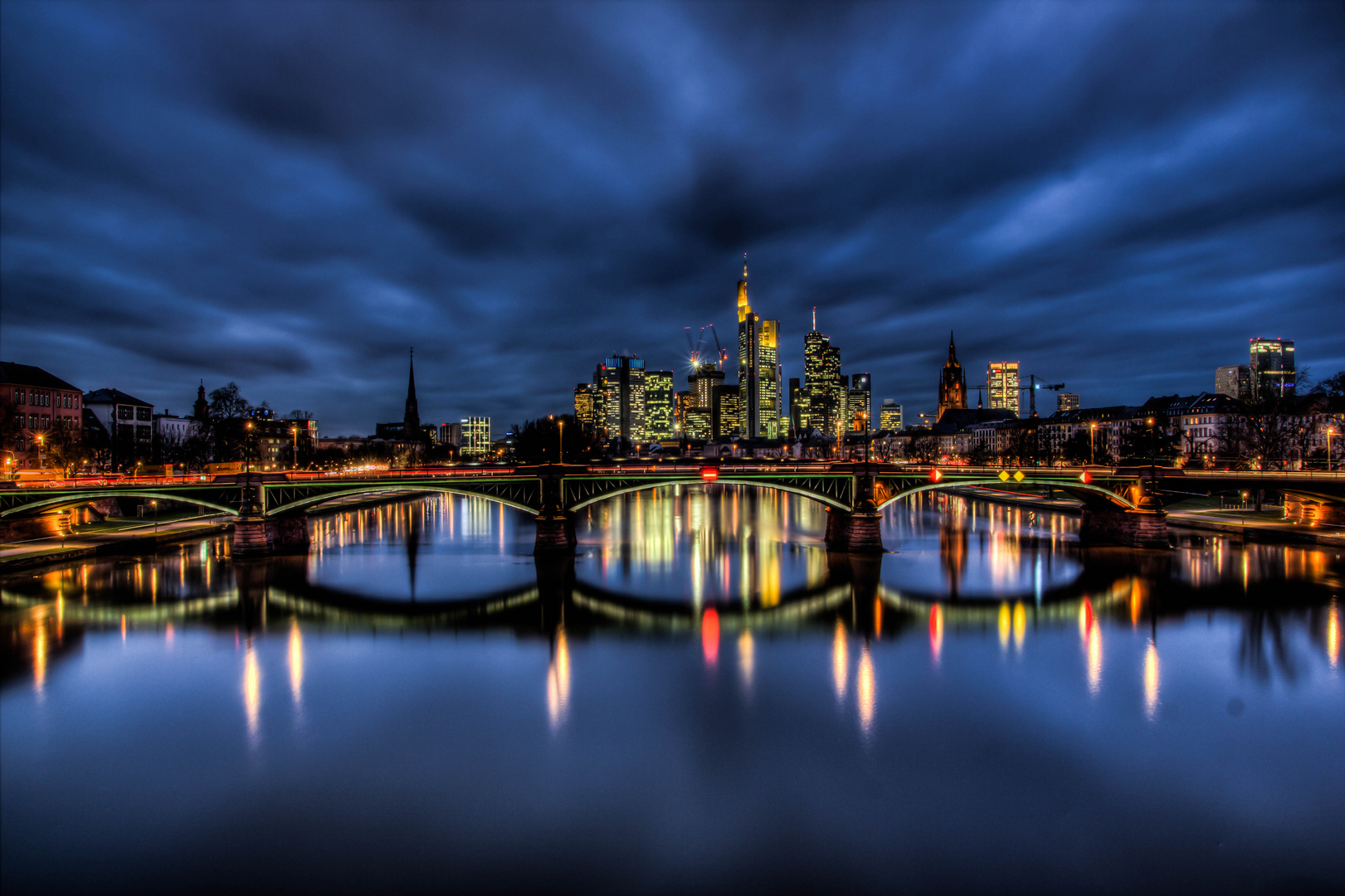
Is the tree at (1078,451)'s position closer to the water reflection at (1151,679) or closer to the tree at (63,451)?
the water reflection at (1151,679)

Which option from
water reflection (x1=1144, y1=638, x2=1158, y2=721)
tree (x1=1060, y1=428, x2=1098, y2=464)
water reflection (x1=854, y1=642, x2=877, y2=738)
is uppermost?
tree (x1=1060, y1=428, x2=1098, y2=464)

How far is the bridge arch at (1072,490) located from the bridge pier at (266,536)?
5459cm

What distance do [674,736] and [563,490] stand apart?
119 ft

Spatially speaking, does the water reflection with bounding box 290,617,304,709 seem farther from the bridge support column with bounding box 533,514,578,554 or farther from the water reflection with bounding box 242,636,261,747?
the bridge support column with bounding box 533,514,578,554

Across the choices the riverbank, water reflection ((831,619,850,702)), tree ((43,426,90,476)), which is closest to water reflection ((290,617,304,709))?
water reflection ((831,619,850,702))

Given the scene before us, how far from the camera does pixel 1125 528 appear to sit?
198ft

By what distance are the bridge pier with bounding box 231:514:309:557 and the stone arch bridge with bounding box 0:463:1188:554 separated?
82mm

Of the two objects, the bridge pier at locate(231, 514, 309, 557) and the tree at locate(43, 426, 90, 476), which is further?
the tree at locate(43, 426, 90, 476)

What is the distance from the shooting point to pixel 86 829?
1619cm

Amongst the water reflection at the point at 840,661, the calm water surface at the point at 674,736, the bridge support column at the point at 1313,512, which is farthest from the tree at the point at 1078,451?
the water reflection at the point at 840,661

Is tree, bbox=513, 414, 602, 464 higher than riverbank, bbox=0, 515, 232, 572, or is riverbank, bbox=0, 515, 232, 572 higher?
tree, bbox=513, 414, 602, 464

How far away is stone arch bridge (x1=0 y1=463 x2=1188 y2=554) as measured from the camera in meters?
53.3

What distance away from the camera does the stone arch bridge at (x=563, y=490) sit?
5334cm

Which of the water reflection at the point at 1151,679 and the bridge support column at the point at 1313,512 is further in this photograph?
the bridge support column at the point at 1313,512
